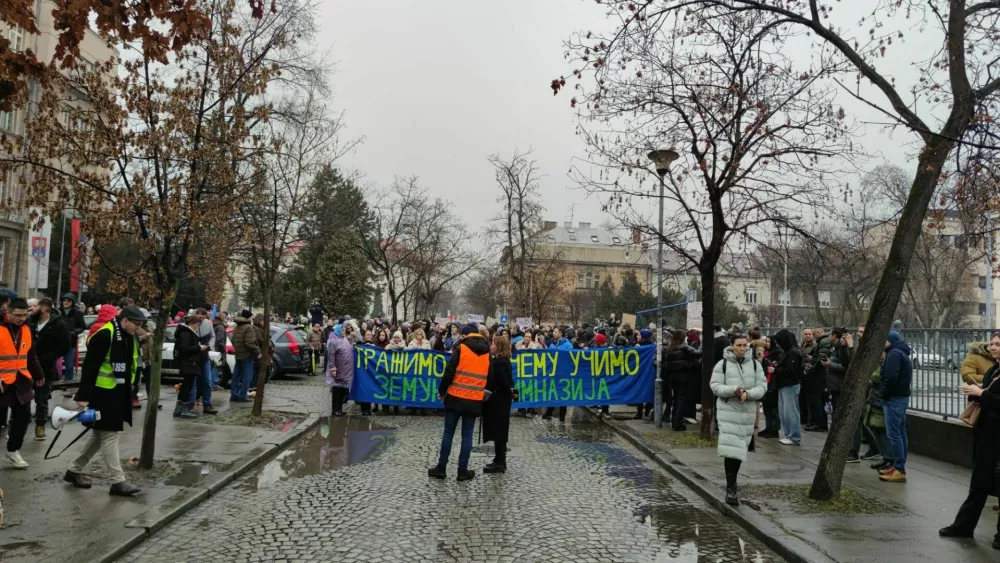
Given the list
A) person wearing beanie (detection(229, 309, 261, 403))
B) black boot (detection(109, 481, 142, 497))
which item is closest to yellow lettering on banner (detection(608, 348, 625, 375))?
person wearing beanie (detection(229, 309, 261, 403))

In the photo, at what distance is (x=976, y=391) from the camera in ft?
21.7

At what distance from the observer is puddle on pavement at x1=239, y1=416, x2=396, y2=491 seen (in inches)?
370

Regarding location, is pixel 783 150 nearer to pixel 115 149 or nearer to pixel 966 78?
pixel 966 78

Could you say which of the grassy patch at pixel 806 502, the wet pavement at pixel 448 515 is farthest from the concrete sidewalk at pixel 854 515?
the wet pavement at pixel 448 515

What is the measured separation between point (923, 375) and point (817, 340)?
8.59 ft

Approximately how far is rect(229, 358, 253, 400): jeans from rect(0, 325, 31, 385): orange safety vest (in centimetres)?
791

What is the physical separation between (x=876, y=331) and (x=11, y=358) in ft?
30.0

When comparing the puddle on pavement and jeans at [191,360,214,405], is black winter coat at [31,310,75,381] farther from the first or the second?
jeans at [191,360,214,405]

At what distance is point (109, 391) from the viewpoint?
7586mm

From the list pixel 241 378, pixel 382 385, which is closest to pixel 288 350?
pixel 241 378

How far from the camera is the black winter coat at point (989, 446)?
21.4 feet

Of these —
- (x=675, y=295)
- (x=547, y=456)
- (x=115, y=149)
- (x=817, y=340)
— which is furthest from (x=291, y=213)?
(x=675, y=295)

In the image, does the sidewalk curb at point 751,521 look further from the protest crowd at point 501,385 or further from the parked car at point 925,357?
the parked car at point 925,357

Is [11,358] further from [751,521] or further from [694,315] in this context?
[694,315]
